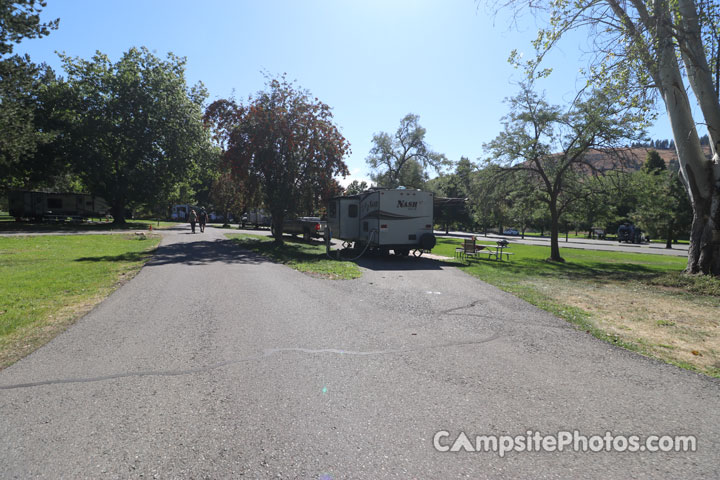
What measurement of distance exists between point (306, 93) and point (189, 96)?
24.2m

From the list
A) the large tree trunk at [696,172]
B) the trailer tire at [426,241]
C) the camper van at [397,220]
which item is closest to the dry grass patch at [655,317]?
the large tree trunk at [696,172]

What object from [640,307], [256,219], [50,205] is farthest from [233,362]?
[50,205]

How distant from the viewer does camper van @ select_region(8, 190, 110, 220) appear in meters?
38.8

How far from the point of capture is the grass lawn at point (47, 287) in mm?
5391

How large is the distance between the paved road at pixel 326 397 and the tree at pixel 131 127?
3369cm

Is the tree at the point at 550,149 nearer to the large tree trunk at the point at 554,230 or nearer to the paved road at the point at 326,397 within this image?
the large tree trunk at the point at 554,230

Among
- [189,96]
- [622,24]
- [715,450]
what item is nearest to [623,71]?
[622,24]

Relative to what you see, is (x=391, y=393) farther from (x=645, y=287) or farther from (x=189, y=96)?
(x=189, y=96)

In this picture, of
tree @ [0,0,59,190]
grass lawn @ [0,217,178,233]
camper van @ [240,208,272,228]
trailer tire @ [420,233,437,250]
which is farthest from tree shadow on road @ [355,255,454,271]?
camper van @ [240,208,272,228]

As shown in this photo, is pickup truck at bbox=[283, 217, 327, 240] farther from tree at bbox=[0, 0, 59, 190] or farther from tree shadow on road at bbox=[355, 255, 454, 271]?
tree at bbox=[0, 0, 59, 190]

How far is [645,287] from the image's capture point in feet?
35.8

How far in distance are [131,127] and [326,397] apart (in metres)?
40.3

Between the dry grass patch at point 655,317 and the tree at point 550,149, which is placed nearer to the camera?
the dry grass patch at point 655,317

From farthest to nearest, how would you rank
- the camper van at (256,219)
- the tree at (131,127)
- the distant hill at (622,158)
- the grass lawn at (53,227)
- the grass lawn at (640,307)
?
the camper van at (256,219) < the tree at (131,127) < the grass lawn at (53,227) < the distant hill at (622,158) < the grass lawn at (640,307)
